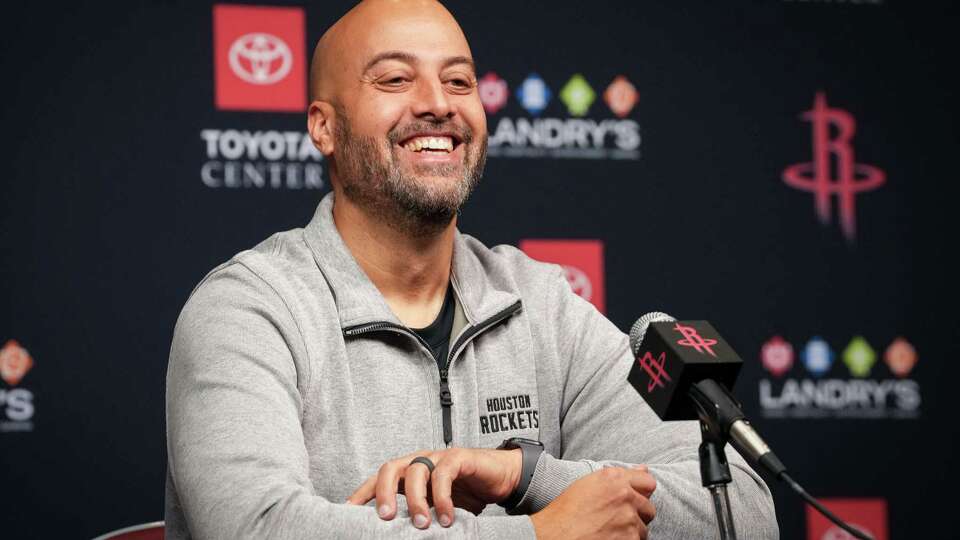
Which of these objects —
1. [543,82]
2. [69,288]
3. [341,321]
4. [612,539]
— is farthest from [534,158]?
[612,539]

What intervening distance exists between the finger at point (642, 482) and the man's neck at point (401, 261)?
0.50 meters

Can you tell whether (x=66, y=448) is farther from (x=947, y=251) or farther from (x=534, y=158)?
(x=947, y=251)

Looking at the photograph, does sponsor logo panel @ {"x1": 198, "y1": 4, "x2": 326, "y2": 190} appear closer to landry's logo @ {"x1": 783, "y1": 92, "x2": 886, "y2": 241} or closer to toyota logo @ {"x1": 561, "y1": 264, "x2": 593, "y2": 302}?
toyota logo @ {"x1": 561, "y1": 264, "x2": 593, "y2": 302}

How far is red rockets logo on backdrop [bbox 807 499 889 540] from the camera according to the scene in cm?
320

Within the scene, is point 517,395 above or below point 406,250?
below

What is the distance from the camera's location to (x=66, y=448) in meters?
2.75

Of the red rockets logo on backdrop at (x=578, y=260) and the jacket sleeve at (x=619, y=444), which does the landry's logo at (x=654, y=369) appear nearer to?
the jacket sleeve at (x=619, y=444)

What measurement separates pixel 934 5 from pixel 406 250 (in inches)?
87.0

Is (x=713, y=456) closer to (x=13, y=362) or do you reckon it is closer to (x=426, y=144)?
(x=426, y=144)

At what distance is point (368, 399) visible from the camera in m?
1.78

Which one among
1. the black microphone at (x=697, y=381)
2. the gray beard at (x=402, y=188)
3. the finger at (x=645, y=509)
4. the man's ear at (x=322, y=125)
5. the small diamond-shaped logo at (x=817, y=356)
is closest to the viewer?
the black microphone at (x=697, y=381)

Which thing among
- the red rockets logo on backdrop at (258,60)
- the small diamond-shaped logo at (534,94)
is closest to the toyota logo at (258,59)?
the red rockets logo on backdrop at (258,60)

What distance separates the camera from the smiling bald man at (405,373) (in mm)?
1482

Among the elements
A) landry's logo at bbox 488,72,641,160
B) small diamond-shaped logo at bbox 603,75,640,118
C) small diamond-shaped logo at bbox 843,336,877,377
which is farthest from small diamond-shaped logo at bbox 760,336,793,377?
small diamond-shaped logo at bbox 603,75,640,118
